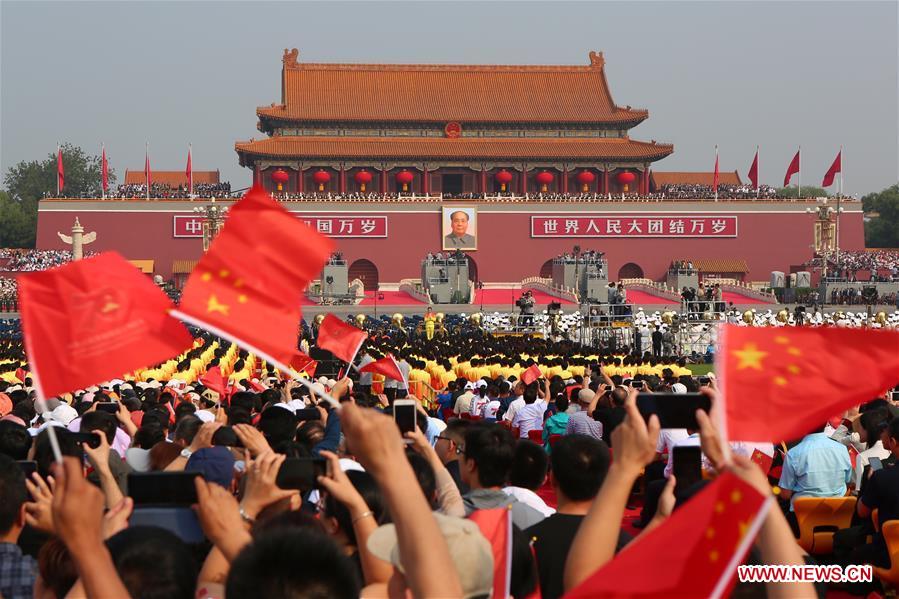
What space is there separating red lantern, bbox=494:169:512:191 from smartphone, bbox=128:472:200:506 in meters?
47.5

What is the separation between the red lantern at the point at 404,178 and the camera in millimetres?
50281

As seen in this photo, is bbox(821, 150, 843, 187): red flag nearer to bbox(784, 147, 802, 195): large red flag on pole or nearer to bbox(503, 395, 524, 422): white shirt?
bbox(784, 147, 802, 195): large red flag on pole

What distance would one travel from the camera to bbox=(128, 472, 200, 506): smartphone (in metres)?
3.49

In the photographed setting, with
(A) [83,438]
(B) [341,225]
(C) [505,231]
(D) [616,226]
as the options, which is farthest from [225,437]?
(D) [616,226]

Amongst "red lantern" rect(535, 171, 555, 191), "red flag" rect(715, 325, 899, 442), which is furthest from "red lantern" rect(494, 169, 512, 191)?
"red flag" rect(715, 325, 899, 442)

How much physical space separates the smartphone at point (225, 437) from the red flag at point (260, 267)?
240 centimetres

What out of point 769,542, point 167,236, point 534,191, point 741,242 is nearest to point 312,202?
point 167,236

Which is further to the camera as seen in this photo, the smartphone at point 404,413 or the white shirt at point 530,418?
the white shirt at point 530,418

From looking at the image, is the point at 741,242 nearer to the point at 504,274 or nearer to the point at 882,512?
the point at 504,274

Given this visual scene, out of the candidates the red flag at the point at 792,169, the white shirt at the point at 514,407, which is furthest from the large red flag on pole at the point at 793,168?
the white shirt at the point at 514,407

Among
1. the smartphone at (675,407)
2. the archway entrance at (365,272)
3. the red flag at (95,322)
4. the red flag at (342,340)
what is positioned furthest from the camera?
the archway entrance at (365,272)

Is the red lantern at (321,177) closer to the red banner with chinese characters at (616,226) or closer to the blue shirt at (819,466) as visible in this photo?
the red banner with chinese characters at (616,226)

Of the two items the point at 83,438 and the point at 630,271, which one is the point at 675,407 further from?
the point at 630,271

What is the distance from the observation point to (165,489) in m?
3.54
